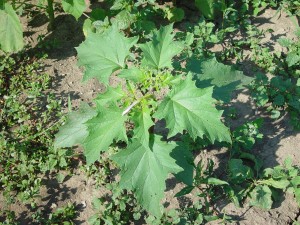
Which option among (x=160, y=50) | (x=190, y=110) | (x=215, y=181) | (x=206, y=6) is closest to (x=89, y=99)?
(x=160, y=50)

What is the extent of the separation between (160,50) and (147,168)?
98 cm

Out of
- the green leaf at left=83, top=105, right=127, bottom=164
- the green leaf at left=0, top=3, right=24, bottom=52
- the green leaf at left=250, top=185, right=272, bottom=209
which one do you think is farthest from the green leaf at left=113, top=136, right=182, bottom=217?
the green leaf at left=0, top=3, right=24, bottom=52

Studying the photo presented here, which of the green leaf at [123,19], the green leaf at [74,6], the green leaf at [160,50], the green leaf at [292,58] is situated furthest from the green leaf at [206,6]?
the green leaf at [160,50]

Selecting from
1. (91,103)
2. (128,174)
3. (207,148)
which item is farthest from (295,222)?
(91,103)

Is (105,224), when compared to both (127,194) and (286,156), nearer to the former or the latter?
(127,194)

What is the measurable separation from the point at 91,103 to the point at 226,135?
2.00 metres

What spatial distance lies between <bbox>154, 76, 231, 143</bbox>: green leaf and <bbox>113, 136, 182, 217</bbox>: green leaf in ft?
1.24

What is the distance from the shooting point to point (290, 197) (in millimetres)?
4047

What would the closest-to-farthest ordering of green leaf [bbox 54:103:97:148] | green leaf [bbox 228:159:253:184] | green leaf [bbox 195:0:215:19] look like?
green leaf [bbox 54:103:97:148] < green leaf [bbox 228:159:253:184] < green leaf [bbox 195:0:215:19]

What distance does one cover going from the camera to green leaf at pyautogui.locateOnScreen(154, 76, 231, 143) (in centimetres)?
290

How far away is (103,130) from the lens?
2.96m

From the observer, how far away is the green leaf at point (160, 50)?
3246 millimetres

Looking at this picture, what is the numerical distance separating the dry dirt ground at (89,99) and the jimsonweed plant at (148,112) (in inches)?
22.6

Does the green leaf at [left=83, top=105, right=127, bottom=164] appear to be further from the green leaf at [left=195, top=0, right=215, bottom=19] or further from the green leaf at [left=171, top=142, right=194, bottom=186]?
the green leaf at [left=195, top=0, right=215, bottom=19]
